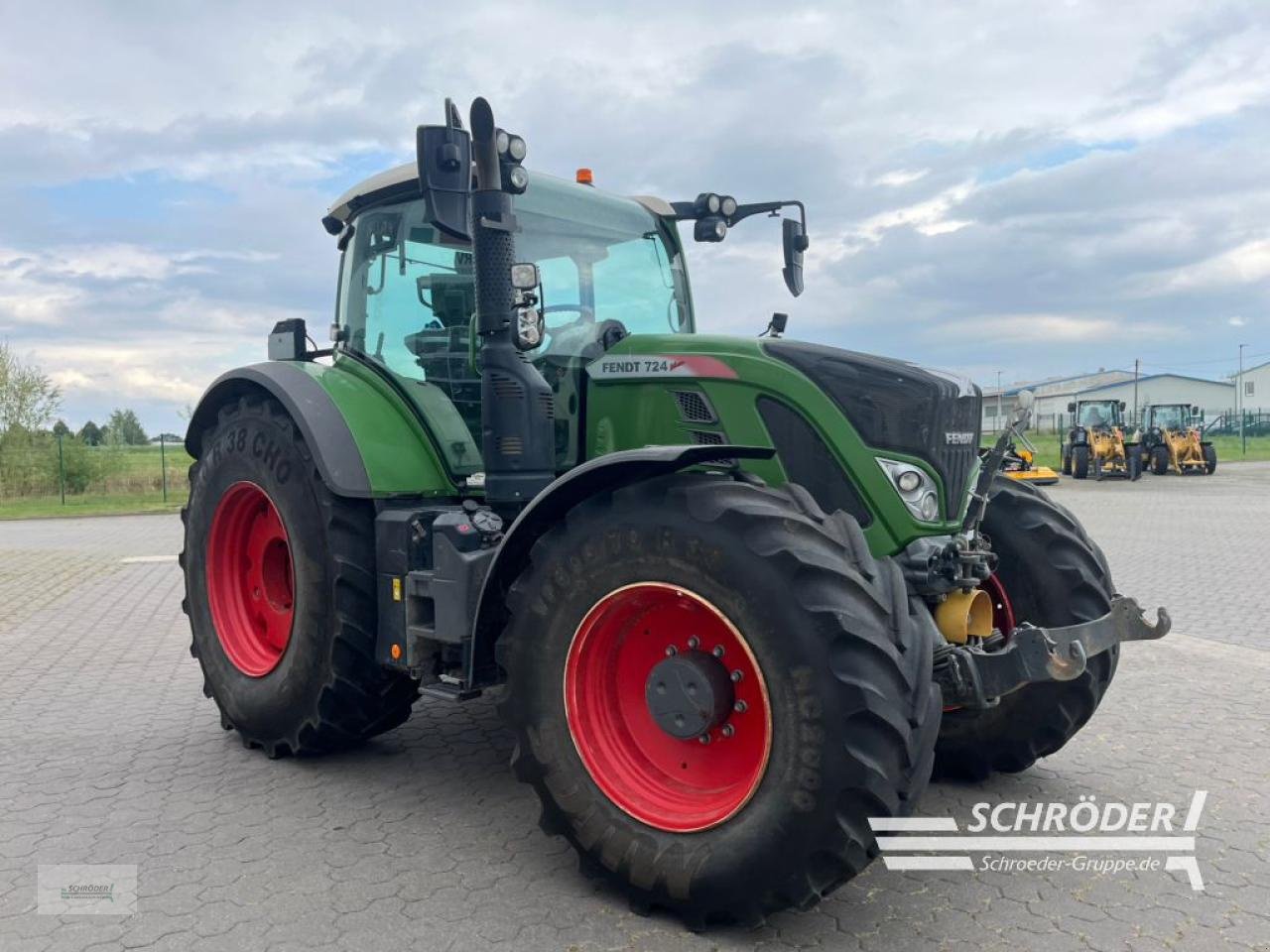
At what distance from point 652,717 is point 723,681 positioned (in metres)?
0.31

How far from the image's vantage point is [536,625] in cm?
344

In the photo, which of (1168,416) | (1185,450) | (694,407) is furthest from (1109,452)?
(694,407)

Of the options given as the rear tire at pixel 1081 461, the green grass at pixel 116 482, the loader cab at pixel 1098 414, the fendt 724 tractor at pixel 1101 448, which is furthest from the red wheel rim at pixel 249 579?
the loader cab at pixel 1098 414

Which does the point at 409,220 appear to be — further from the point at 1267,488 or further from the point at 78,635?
the point at 1267,488

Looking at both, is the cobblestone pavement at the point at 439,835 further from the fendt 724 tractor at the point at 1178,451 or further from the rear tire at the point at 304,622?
the fendt 724 tractor at the point at 1178,451

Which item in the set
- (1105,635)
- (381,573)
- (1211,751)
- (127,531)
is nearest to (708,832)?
(1105,635)

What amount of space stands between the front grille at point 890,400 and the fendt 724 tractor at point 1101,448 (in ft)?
84.8

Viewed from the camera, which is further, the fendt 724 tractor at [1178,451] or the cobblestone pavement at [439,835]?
the fendt 724 tractor at [1178,451]

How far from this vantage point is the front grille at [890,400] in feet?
11.9

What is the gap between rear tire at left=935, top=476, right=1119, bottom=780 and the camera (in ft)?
13.6

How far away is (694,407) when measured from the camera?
3.93 meters

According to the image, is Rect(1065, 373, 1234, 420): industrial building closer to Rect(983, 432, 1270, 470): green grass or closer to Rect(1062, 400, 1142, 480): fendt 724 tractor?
Rect(983, 432, 1270, 470): green grass

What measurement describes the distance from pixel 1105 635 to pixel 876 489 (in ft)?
3.08

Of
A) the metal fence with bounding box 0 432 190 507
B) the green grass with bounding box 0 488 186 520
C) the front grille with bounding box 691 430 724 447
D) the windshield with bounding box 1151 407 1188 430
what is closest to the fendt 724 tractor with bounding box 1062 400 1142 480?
the windshield with bounding box 1151 407 1188 430
